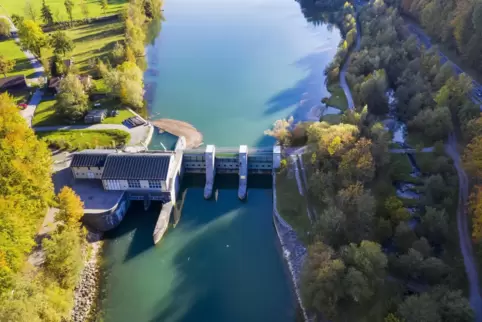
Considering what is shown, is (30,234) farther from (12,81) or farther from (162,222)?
(12,81)

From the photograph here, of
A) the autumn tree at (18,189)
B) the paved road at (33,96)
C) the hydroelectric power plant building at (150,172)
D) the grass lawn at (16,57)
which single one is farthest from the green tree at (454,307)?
the grass lawn at (16,57)

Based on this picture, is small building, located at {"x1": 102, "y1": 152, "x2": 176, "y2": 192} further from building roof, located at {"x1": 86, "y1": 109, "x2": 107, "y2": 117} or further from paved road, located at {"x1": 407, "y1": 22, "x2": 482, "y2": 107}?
paved road, located at {"x1": 407, "y1": 22, "x2": 482, "y2": 107}

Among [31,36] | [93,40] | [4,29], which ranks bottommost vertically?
[93,40]

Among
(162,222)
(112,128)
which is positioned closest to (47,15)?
(112,128)

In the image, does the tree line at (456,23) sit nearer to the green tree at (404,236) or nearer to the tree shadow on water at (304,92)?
the tree shadow on water at (304,92)

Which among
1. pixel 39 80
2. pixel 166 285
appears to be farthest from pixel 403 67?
pixel 39 80

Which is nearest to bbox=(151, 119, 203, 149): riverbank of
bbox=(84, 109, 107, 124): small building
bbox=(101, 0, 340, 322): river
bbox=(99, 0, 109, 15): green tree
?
bbox=(101, 0, 340, 322): river

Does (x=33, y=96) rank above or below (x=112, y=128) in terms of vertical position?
above
